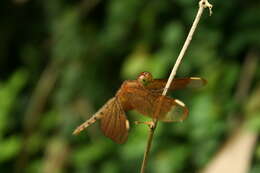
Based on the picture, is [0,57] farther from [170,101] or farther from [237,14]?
[170,101]

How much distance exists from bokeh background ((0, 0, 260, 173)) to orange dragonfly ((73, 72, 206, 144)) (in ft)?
4.56

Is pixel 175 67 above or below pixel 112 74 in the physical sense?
below

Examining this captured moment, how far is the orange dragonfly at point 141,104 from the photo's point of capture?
3.67ft

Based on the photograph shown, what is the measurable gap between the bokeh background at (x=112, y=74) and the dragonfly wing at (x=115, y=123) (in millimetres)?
1384

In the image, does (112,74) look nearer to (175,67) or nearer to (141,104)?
(141,104)

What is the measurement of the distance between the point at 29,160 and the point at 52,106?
1.25ft

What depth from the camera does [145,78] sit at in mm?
1136

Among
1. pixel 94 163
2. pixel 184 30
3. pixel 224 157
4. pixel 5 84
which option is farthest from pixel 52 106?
pixel 224 157

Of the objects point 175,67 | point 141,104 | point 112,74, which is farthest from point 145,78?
point 112,74

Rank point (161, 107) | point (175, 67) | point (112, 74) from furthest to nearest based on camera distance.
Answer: point (112, 74) → point (161, 107) → point (175, 67)

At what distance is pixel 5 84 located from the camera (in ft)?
12.3

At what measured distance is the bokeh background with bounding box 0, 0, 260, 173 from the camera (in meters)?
2.90

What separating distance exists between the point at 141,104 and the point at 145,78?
0.19 ft

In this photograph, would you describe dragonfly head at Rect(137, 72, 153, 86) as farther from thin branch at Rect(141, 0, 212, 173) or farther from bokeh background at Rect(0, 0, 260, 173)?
bokeh background at Rect(0, 0, 260, 173)
